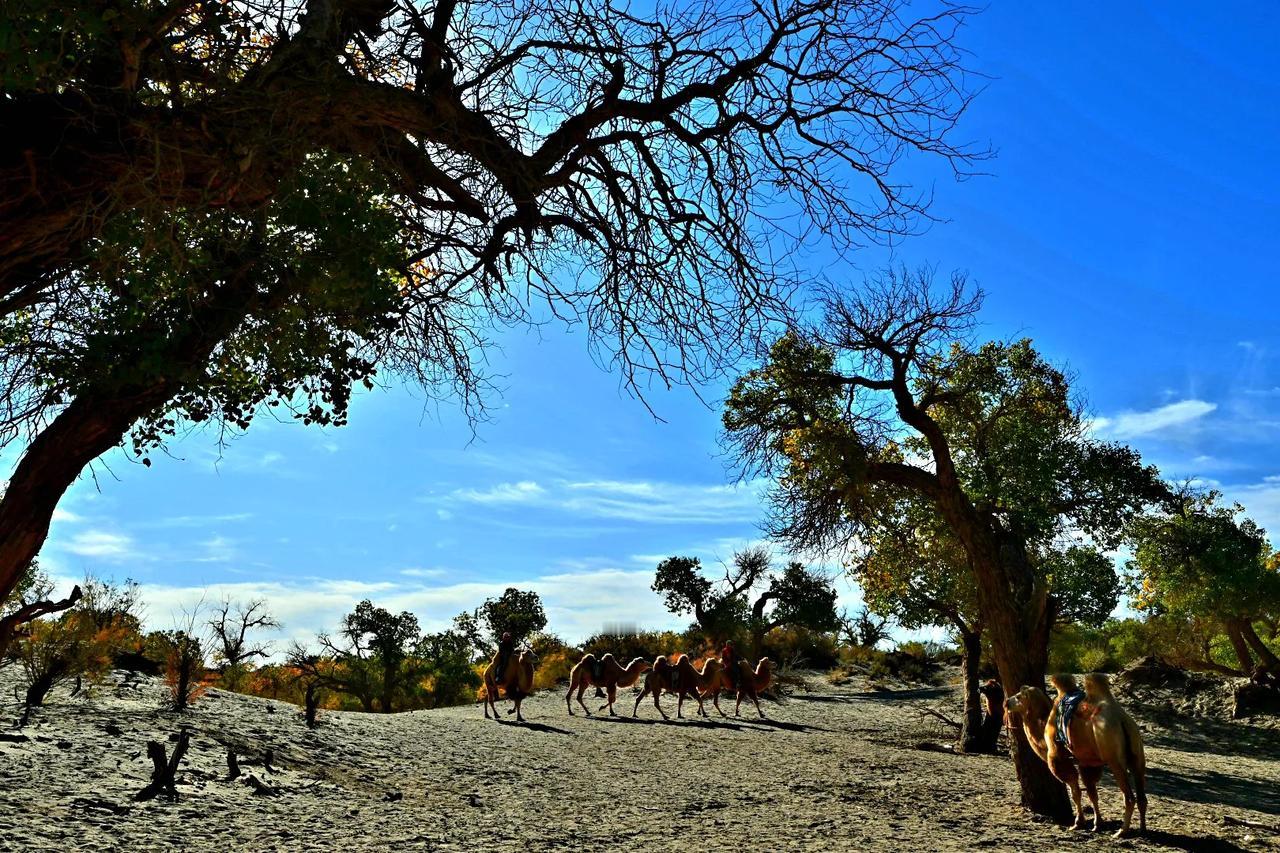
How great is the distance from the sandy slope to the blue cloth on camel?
3.00 ft

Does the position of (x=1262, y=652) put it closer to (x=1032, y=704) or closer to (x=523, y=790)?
(x=1032, y=704)

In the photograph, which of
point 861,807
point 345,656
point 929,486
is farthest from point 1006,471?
point 345,656

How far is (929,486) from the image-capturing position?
1138 centimetres

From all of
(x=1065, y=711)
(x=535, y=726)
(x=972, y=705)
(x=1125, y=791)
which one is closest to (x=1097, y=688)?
(x=1065, y=711)

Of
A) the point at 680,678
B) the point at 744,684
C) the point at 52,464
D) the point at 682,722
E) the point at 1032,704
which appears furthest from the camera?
the point at 744,684

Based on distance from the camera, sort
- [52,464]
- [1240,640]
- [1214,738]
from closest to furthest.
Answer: [52,464] < [1214,738] < [1240,640]

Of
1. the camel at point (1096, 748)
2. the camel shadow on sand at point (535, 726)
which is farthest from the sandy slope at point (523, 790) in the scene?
the camel at point (1096, 748)

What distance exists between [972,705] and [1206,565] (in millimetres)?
10601

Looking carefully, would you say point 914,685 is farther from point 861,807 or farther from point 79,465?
point 79,465

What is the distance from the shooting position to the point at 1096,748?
8.04 meters

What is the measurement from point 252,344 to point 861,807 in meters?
7.46

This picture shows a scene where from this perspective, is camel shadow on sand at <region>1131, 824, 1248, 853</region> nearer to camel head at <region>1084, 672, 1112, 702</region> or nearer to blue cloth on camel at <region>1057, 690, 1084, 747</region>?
blue cloth on camel at <region>1057, 690, 1084, 747</region>

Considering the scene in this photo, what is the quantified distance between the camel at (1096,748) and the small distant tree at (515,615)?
101ft

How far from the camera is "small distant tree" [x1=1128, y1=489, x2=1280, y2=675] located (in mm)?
22734
